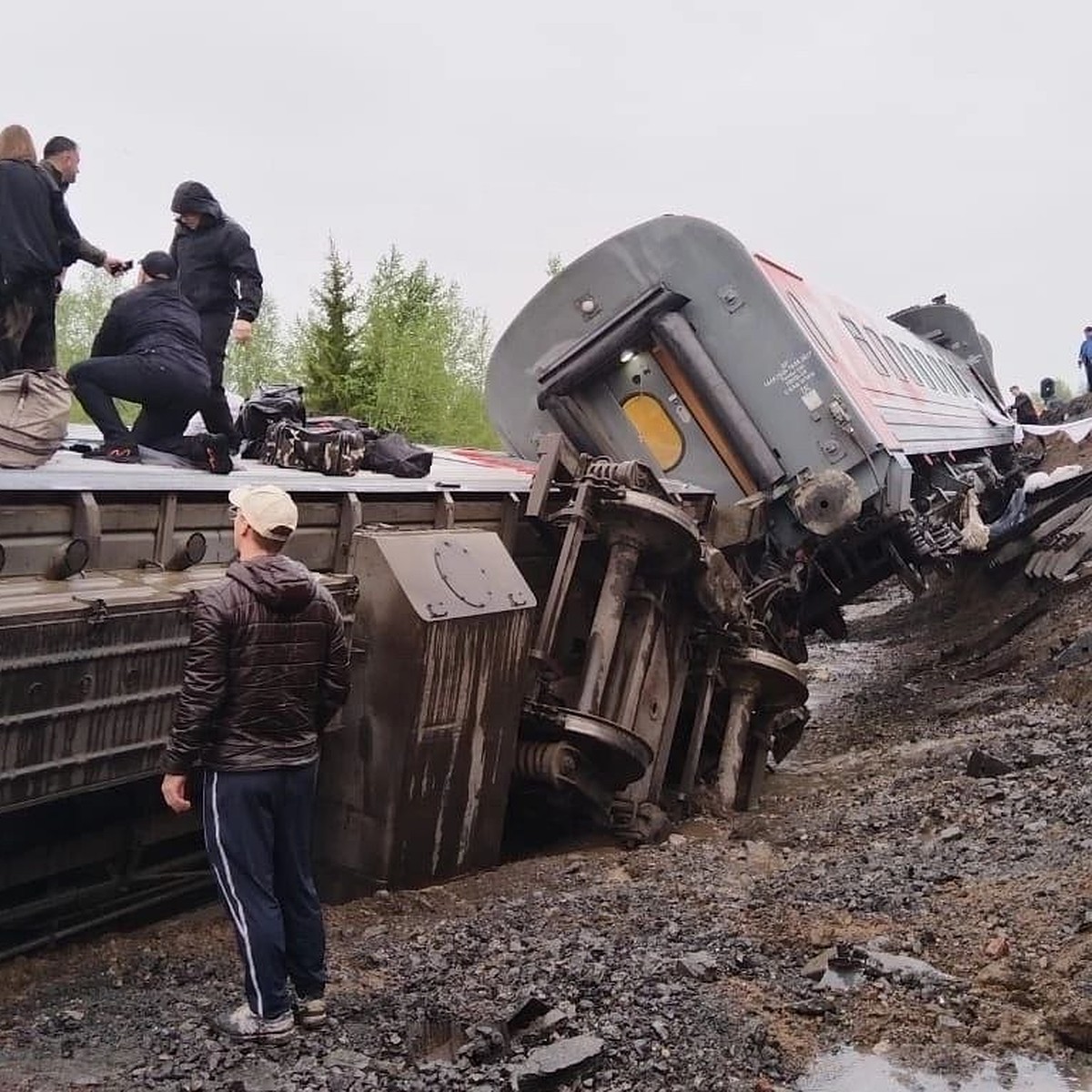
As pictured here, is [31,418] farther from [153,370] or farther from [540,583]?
[540,583]

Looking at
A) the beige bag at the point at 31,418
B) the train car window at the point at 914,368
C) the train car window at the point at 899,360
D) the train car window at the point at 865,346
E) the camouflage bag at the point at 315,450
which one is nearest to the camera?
the beige bag at the point at 31,418

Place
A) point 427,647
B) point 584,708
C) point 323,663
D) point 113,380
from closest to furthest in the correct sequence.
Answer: point 323,663
point 427,647
point 113,380
point 584,708

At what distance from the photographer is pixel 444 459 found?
716cm

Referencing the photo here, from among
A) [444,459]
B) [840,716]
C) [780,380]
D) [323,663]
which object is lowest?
[840,716]

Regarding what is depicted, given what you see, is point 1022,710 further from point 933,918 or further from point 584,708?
point 933,918

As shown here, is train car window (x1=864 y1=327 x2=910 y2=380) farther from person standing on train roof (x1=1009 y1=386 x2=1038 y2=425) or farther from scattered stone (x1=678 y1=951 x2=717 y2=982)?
person standing on train roof (x1=1009 y1=386 x2=1038 y2=425)

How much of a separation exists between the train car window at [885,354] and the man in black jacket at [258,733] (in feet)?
28.3

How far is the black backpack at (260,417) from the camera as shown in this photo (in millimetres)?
5468

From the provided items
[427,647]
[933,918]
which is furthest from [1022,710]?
[427,647]

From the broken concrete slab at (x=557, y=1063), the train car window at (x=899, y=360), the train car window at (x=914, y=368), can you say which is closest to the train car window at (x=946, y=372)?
the train car window at (x=914, y=368)

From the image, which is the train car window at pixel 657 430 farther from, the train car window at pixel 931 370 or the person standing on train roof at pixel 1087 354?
the person standing on train roof at pixel 1087 354

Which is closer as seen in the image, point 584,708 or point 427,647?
point 427,647

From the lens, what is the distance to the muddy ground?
3.01 metres

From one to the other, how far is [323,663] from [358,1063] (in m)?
1.02
